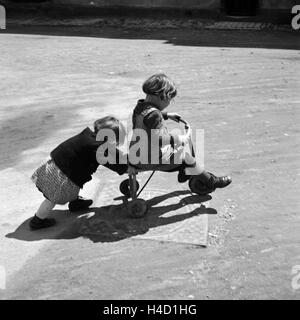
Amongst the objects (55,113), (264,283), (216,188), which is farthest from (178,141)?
(55,113)

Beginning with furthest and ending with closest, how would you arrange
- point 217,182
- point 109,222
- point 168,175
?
point 168,175
point 217,182
point 109,222

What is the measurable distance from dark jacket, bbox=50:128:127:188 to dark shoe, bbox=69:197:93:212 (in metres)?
0.38

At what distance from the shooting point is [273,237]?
4.47m

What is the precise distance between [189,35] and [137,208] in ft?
34.6

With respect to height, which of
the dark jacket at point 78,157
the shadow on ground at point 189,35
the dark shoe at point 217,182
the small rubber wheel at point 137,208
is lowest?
the shadow on ground at point 189,35

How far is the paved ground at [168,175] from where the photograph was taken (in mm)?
3910

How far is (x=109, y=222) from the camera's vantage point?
4719mm

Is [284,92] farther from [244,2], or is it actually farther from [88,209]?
[244,2]

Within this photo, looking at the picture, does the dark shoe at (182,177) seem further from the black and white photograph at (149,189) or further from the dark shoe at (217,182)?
the dark shoe at (217,182)

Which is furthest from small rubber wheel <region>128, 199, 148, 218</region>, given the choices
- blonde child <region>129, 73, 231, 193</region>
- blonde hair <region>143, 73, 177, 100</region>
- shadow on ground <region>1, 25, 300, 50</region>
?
shadow on ground <region>1, 25, 300, 50</region>

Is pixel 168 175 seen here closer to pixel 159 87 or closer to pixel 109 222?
pixel 109 222

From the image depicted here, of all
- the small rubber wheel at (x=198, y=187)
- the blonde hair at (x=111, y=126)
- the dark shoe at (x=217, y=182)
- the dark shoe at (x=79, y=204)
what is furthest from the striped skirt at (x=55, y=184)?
the dark shoe at (x=217, y=182)

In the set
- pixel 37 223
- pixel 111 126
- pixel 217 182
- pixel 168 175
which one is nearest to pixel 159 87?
pixel 111 126

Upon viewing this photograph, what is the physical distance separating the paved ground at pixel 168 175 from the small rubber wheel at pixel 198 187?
14cm
